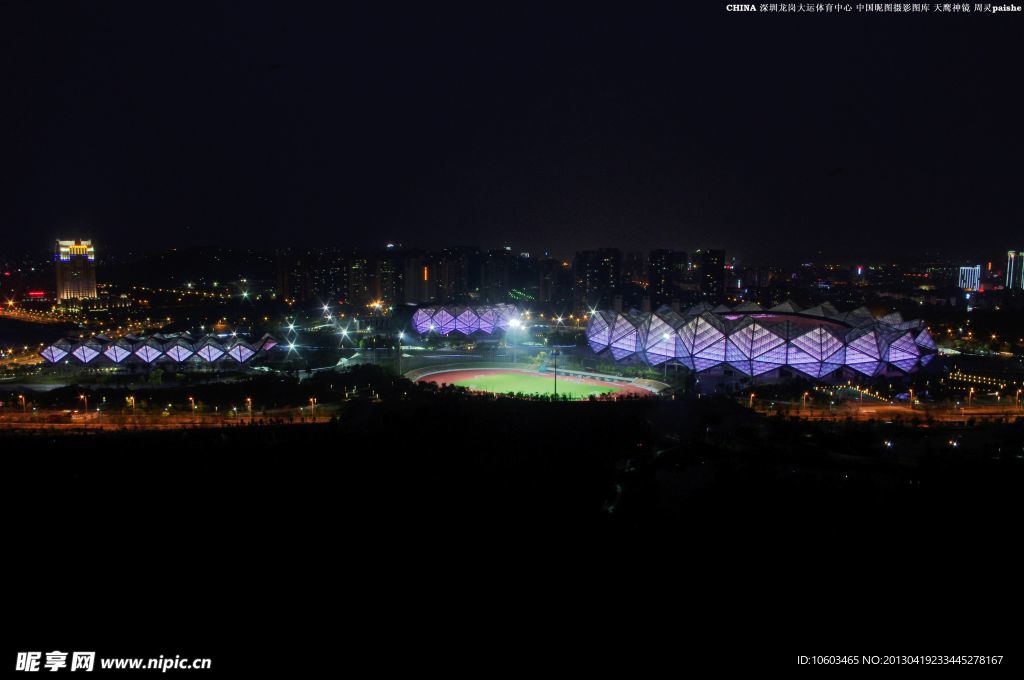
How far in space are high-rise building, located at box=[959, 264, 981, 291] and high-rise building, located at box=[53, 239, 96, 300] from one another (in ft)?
195

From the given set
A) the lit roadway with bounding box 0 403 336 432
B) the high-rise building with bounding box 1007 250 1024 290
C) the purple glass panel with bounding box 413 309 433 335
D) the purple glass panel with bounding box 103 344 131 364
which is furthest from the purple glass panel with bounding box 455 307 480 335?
the high-rise building with bounding box 1007 250 1024 290

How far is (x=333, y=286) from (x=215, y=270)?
15464 mm

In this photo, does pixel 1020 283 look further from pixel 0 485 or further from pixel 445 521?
pixel 0 485

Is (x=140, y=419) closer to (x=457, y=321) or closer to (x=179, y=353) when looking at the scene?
(x=179, y=353)

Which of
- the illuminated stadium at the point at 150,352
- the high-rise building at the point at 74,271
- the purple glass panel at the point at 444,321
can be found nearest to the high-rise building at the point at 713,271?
the purple glass panel at the point at 444,321

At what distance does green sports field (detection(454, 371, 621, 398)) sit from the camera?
47.1 feet

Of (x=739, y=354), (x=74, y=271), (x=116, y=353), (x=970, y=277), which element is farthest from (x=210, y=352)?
(x=970, y=277)

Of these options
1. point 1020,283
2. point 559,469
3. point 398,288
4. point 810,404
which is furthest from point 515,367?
point 1020,283

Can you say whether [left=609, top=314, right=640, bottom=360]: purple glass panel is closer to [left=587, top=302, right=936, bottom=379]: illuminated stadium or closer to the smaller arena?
[left=587, top=302, right=936, bottom=379]: illuminated stadium

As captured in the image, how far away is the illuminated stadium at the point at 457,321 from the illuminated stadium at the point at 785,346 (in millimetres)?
8866

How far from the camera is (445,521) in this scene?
6.63 metres

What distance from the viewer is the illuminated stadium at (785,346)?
15.1 metres

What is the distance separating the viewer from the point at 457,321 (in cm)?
2478

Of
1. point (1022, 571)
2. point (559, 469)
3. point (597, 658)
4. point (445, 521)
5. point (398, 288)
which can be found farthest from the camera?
point (398, 288)
